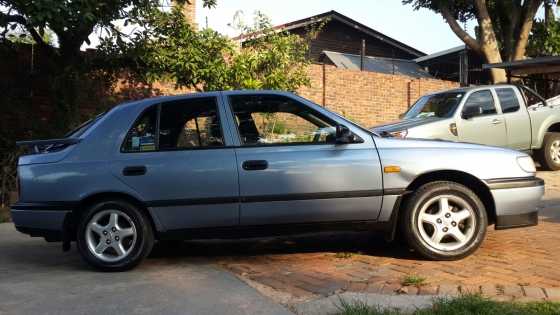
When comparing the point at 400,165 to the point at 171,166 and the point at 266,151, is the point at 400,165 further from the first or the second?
the point at 171,166

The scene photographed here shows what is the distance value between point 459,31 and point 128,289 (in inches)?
698

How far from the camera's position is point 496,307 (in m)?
3.77

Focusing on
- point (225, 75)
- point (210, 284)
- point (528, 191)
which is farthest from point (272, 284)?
point (225, 75)

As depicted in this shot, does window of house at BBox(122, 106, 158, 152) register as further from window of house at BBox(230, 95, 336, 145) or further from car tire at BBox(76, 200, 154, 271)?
window of house at BBox(230, 95, 336, 145)

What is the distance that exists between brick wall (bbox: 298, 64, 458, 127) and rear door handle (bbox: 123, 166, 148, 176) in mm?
10332

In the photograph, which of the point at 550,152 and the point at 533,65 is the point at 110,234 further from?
the point at 533,65

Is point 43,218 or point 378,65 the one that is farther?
point 378,65

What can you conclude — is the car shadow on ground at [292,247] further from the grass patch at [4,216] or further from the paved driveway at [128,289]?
the grass patch at [4,216]

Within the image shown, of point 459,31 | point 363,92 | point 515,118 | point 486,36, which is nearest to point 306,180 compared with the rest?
point 515,118

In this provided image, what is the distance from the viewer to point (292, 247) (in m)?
6.35

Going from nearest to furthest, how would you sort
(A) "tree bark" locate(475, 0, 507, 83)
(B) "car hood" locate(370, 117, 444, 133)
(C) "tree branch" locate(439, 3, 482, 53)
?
(B) "car hood" locate(370, 117, 444, 133) < (A) "tree bark" locate(475, 0, 507, 83) < (C) "tree branch" locate(439, 3, 482, 53)

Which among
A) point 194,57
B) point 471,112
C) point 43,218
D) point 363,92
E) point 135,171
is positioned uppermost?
point 194,57

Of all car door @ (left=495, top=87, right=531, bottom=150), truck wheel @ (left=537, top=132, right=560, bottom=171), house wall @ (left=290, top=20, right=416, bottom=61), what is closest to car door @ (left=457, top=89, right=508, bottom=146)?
car door @ (left=495, top=87, right=531, bottom=150)

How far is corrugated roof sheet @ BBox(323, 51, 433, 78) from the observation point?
2553 centimetres
